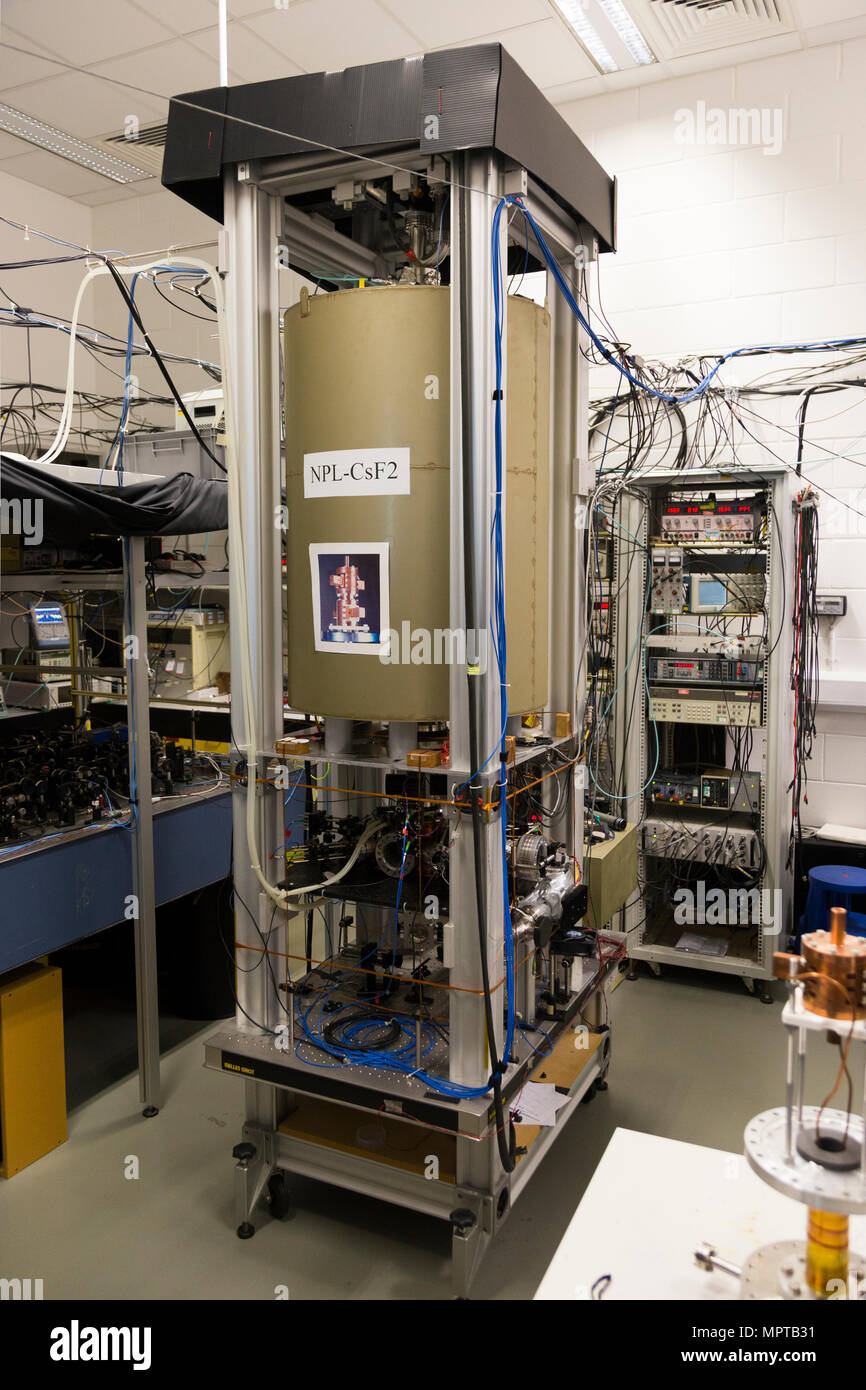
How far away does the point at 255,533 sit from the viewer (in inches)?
84.8

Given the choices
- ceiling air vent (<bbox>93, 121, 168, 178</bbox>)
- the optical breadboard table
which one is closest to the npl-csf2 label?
the optical breadboard table

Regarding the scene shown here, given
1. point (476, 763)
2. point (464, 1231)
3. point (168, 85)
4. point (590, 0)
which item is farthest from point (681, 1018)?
point (168, 85)

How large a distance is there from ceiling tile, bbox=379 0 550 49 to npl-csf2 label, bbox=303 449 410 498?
270cm

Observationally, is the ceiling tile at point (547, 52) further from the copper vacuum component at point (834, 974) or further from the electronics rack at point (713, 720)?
the copper vacuum component at point (834, 974)

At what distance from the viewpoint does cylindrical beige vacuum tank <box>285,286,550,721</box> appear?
1.96 m

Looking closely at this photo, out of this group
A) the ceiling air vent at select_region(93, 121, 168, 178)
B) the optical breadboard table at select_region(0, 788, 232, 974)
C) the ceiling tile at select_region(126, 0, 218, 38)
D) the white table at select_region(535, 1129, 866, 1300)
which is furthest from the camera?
the ceiling air vent at select_region(93, 121, 168, 178)

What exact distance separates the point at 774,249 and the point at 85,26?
9.97 feet

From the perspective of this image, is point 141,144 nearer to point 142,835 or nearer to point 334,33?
point 334,33

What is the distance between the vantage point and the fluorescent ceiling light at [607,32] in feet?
11.7

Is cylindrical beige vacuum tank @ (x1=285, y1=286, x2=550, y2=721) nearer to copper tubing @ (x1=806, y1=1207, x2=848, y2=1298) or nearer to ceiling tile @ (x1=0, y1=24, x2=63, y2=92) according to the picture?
copper tubing @ (x1=806, y1=1207, x2=848, y2=1298)

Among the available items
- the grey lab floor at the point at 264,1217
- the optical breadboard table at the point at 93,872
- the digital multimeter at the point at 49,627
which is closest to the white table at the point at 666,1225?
the grey lab floor at the point at 264,1217

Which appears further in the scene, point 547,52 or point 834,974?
point 547,52

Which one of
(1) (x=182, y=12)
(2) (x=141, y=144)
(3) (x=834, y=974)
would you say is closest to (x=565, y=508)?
(3) (x=834, y=974)
